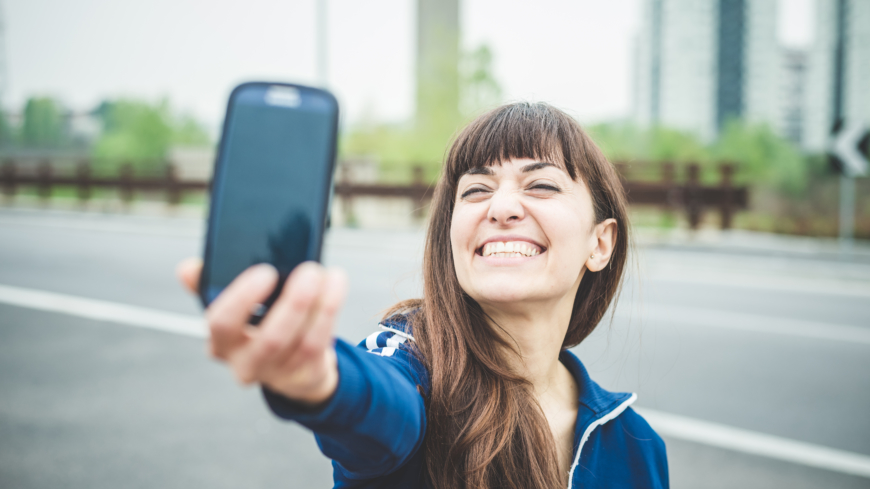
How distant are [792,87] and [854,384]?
99.7m

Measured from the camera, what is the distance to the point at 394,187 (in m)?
17.9

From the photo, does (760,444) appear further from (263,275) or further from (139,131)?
(139,131)

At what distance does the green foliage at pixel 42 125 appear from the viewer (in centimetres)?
4103

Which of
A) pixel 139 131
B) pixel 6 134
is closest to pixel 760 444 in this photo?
pixel 139 131

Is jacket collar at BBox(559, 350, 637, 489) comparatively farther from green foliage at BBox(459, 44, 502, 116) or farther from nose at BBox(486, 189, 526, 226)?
green foliage at BBox(459, 44, 502, 116)

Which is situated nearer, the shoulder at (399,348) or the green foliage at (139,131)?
the shoulder at (399,348)

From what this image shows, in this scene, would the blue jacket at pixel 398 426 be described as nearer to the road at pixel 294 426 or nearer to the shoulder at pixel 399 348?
the shoulder at pixel 399 348

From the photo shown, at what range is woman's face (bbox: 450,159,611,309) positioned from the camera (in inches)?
55.6

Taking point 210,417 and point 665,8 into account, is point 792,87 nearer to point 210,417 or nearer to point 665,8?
point 665,8

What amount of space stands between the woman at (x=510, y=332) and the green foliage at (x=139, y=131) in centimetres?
3997

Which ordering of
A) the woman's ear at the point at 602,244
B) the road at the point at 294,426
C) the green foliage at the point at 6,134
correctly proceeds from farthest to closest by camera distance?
the green foliage at the point at 6,134
the road at the point at 294,426
the woman's ear at the point at 602,244

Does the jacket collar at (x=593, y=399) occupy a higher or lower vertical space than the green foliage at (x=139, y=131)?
lower

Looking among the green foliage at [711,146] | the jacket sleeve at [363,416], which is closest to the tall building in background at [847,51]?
the green foliage at [711,146]

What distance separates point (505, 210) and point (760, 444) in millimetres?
3360
